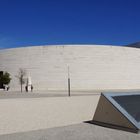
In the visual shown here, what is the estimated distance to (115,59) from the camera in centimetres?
6700

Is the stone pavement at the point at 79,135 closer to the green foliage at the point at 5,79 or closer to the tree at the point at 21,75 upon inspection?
the tree at the point at 21,75

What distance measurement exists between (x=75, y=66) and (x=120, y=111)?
56718 millimetres

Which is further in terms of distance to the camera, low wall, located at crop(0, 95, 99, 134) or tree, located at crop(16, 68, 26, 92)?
tree, located at crop(16, 68, 26, 92)

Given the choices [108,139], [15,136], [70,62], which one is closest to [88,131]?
[108,139]

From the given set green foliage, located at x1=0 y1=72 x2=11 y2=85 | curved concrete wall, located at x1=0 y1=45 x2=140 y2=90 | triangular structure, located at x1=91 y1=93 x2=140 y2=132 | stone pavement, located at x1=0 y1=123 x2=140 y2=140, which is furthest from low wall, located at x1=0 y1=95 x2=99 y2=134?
curved concrete wall, located at x1=0 y1=45 x2=140 y2=90

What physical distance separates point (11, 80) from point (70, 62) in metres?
15.4

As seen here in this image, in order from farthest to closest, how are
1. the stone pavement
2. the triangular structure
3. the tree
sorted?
the tree → the triangular structure → the stone pavement

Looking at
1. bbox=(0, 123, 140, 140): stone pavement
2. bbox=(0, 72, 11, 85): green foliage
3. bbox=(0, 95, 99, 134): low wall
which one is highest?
bbox=(0, 72, 11, 85): green foliage

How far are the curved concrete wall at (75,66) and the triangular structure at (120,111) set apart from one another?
179 feet

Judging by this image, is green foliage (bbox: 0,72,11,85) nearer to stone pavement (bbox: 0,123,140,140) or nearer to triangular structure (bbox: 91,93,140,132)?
triangular structure (bbox: 91,93,140,132)

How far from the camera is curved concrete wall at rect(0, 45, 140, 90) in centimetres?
6475

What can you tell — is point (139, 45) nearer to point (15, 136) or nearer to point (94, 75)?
point (94, 75)

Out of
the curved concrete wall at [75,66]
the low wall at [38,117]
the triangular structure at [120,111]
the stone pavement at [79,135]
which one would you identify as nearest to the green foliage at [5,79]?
the curved concrete wall at [75,66]

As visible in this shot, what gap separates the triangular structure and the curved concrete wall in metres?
54.6
